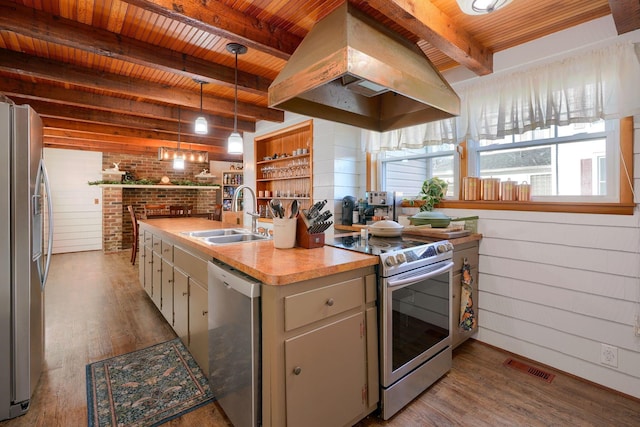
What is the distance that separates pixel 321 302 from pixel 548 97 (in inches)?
89.7

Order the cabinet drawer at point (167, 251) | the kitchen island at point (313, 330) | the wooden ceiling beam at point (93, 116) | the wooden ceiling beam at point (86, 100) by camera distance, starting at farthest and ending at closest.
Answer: the wooden ceiling beam at point (93, 116) < the wooden ceiling beam at point (86, 100) < the cabinet drawer at point (167, 251) < the kitchen island at point (313, 330)

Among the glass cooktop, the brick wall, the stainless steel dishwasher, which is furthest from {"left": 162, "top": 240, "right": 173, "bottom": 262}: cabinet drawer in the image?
the brick wall

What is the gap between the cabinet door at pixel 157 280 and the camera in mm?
3000

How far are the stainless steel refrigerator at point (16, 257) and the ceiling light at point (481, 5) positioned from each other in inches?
102

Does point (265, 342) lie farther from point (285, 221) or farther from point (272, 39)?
point (272, 39)

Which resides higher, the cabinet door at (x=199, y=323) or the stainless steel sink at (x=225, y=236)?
the stainless steel sink at (x=225, y=236)

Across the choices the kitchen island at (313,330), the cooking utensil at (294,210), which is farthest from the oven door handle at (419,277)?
the cooking utensil at (294,210)

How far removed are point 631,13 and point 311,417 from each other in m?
2.84

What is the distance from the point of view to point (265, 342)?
1.41 m

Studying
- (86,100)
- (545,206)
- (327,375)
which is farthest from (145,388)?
(86,100)

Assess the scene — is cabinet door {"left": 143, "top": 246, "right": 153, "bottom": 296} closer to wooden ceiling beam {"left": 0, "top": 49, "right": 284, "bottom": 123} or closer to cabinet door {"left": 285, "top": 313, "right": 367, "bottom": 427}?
wooden ceiling beam {"left": 0, "top": 49, "right": 284, "bottom": 123}

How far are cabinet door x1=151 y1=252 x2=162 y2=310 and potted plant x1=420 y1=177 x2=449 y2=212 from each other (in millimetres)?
2616

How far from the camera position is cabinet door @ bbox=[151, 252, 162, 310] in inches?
118

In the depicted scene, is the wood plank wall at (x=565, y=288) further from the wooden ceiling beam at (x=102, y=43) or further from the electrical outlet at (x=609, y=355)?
the wooden ceiling beam at (x=102, y=43)
